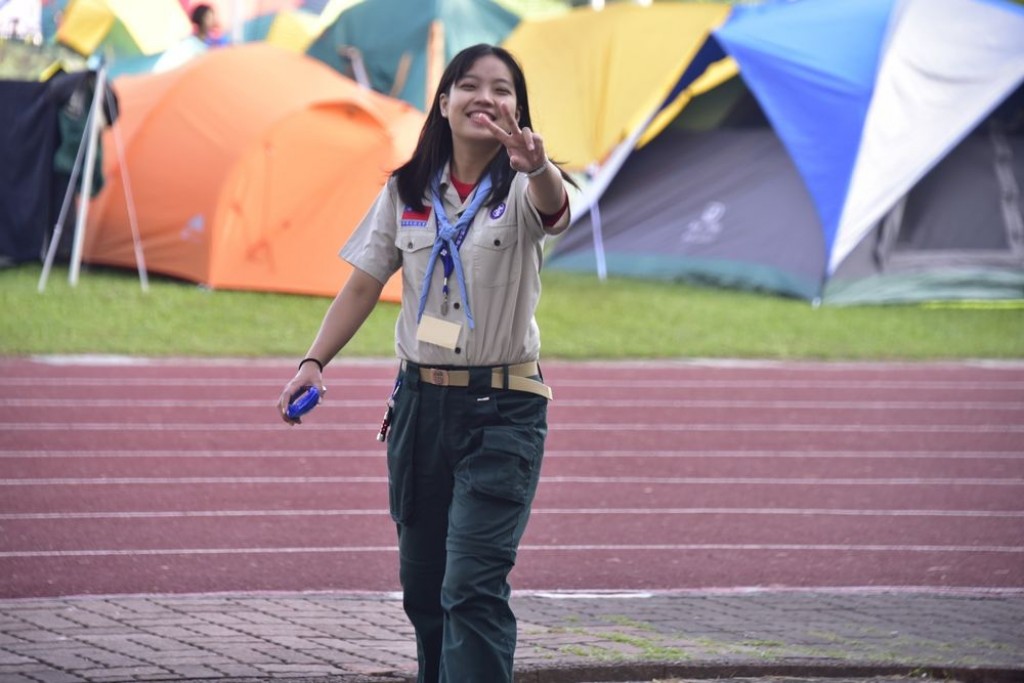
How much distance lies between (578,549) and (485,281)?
3365 millimetres

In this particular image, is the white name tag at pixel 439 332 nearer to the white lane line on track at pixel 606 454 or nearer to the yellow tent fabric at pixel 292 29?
the white lane line on track at pixel 606 454

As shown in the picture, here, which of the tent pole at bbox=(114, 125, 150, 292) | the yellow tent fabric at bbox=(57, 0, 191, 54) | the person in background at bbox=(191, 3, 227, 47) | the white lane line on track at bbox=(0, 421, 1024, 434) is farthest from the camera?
the yellow tent fabric at bbox=(57, 0, 191, 54)

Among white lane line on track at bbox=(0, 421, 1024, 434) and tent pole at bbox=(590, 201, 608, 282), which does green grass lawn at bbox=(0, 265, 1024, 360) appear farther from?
white lane line on track at bbox=(0, 421, 1024, 434)

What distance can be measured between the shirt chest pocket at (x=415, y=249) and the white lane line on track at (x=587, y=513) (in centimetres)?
377

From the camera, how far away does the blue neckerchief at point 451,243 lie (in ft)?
13.5

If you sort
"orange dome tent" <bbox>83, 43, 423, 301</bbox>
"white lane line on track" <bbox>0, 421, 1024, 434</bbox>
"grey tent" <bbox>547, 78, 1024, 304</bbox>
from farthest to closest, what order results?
"grey tent" <bbox>547, 78, 1024, 304</bbox>, "orange dome tent" <bbox>83, 43, 423, 301</bbox>, "white lane line on track" <bbox>0, 421, 1024, 434</bbox>

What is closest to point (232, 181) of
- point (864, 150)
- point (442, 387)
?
point (864, 150)

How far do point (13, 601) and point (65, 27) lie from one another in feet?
63.2

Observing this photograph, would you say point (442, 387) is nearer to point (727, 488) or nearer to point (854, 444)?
point (727, 488)

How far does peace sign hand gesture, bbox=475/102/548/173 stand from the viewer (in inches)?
152

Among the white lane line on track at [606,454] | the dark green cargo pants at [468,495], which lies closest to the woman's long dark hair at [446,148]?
the dark green cargo pants at [468,495]

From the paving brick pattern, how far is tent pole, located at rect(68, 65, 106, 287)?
9759 millimetres

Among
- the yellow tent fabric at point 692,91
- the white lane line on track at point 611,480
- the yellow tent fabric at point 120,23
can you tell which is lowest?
the white lane line on track at point 611,480

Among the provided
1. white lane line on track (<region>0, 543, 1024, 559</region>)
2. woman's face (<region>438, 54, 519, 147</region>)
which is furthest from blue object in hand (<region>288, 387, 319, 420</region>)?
white lane line on track (<region>0, 543, 1024, 559</region>)
